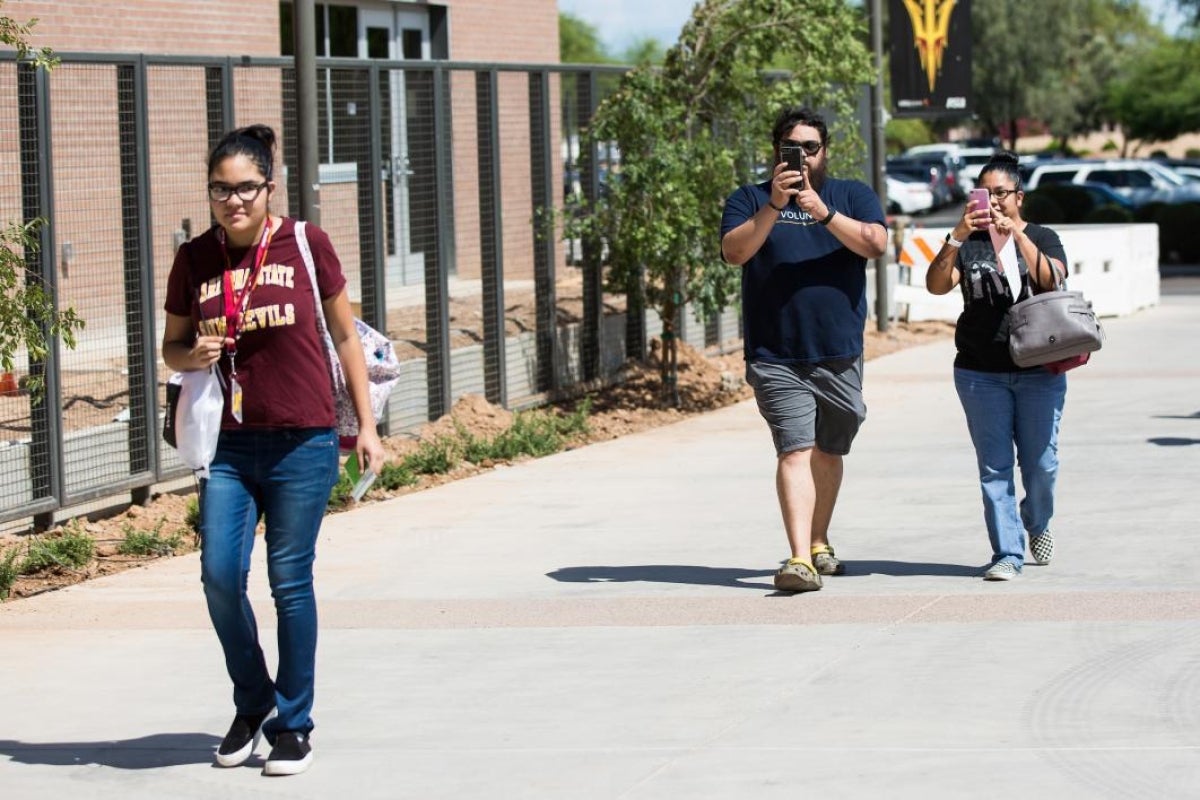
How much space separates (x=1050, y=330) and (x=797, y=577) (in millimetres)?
1436

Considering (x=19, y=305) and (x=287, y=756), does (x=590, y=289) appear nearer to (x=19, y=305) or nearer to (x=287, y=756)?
(x=19, y=305)

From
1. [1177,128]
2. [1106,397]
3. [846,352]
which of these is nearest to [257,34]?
[1106,397]

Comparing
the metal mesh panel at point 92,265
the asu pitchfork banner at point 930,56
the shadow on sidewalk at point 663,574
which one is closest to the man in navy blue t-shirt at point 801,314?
the shadow on sidewalk at point 663,574

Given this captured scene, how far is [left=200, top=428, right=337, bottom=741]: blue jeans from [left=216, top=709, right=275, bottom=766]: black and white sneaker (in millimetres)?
150

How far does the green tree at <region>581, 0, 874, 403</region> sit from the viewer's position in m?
13.8

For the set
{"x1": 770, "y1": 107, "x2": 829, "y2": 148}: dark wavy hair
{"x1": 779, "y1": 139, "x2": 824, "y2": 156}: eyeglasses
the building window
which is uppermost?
the building window

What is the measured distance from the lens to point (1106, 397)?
1409 centimetres

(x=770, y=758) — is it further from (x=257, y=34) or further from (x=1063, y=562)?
(x=257, y=34)

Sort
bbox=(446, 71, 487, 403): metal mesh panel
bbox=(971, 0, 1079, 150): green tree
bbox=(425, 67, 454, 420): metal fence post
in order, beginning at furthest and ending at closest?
bbox=(971, 0, 1079, 150): green tree, bbox=(446, 71, 487, 403): metal mesh panel, bbox=(425, 67, 454, 420): metal fence post

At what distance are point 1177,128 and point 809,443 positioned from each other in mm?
74897

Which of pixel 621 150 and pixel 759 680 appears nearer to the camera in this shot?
pixel 759 680

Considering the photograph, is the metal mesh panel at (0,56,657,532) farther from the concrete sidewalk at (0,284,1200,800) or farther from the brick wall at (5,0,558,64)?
the brick wall at (5,0,558,64)

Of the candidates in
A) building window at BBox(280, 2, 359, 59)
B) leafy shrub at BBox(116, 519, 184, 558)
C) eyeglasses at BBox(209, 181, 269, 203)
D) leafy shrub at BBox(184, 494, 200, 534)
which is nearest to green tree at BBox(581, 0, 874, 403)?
leafy shrub at BBox(184, 494, 200, 534)

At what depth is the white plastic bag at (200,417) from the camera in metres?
5.39
